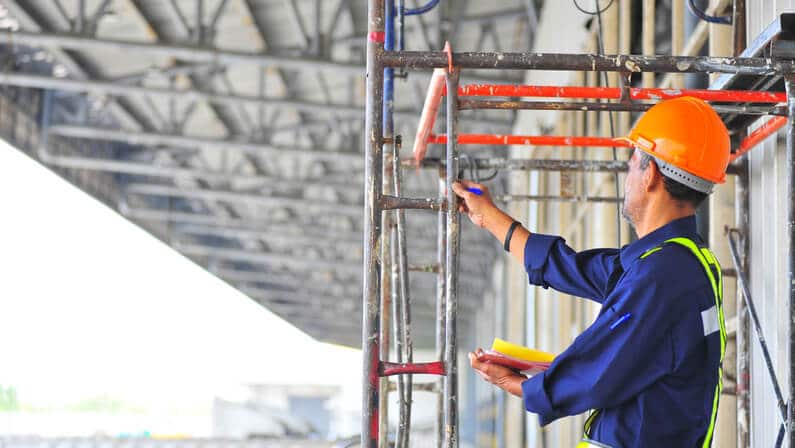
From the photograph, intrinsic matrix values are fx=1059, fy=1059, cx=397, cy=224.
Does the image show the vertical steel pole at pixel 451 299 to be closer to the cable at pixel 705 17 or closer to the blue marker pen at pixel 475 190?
the blue marker pen at pixel 475 190

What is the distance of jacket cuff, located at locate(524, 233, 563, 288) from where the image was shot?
3.96 meters

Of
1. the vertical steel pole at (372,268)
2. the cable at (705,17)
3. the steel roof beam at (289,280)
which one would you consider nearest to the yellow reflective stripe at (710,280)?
the vertical steel pole at (372,268)

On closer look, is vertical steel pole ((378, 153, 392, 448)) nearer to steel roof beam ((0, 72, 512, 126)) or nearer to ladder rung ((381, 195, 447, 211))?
ladder rung ((381, 195, 447, 211))

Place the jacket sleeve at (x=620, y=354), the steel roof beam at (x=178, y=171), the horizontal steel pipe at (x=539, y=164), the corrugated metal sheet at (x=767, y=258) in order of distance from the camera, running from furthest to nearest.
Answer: the steel roof beam at (x=178, y=171) → the horizontal steel pipe at (x=539, y=164) → the corrugated metal sheet at (x=767, y=258) → the jacket sleeve at (x=620, y=354)

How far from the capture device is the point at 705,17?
5.65m

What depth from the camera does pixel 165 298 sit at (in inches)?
1537

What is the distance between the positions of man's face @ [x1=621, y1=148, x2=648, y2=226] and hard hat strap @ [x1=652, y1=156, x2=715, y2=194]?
0.08 m

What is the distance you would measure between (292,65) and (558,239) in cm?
1336

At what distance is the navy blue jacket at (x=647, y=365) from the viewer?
304 centimetres

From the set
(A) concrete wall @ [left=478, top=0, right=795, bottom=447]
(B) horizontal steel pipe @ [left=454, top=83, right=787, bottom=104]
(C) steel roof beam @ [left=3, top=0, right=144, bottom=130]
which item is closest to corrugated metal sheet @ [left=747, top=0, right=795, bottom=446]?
(A) concrete wall @ [left=478, top=0, right=795, bottom=447]

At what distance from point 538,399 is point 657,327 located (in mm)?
423

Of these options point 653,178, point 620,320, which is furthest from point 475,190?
point 620,320

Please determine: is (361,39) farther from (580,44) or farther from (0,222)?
(0,222)

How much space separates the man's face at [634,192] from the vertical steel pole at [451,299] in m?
0.65
